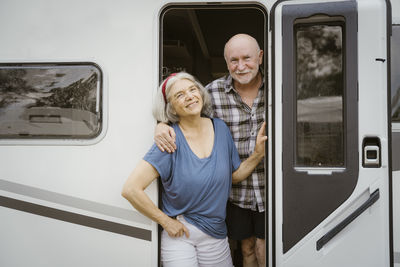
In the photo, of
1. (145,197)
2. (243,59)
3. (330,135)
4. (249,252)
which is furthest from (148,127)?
(249,252)

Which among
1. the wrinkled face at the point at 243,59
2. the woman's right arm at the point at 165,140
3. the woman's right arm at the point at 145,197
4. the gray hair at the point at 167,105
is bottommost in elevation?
the woman's right arm at the point at 145,197

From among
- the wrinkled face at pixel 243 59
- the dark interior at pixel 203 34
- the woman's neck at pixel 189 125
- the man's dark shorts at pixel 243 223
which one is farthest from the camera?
the dark interior at pixel 203 34

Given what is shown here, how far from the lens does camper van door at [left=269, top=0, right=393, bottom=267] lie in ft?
5.71

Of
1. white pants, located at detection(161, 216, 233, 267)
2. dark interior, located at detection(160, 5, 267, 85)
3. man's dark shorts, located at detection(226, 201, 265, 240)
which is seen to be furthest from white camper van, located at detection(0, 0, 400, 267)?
dark interior, located at detection(160, 5, 267, 85)

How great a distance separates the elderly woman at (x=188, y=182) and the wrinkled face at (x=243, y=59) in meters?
0.37

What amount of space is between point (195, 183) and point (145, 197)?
1.03 ft

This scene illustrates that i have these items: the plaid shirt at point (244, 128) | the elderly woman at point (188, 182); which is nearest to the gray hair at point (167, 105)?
the elderly woman at point (188, 182)

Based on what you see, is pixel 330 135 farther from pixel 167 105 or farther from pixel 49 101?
pixel 49 101

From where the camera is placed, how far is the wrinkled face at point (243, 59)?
2.06m

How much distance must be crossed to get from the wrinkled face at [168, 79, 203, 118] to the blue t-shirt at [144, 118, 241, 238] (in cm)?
15

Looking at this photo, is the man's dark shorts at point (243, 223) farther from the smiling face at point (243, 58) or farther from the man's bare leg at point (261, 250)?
the smiling face at point (243, 58)

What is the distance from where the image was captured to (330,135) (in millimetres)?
1797

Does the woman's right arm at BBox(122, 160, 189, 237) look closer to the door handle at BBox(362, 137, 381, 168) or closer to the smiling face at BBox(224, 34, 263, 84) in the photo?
the smiling face at BBox(224, 34, 263, 84)

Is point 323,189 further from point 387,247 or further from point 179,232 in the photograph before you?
point 179,232
